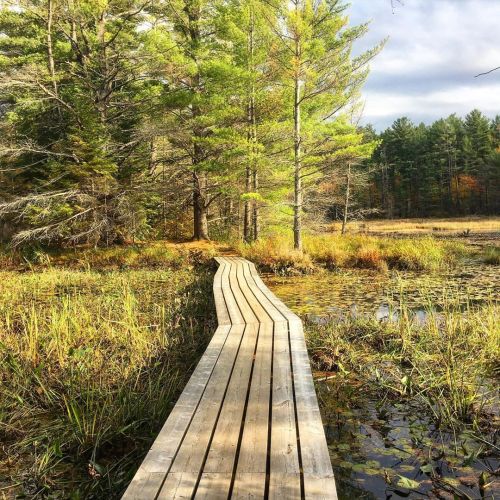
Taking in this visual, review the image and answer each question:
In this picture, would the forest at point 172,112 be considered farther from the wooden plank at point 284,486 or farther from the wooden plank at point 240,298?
the wooden plank at point 284,486

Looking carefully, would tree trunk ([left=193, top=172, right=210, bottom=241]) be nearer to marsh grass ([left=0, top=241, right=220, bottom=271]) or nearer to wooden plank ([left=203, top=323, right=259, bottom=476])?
Result: marsh grass ([left=0, top=241, right=220, bottom=271])

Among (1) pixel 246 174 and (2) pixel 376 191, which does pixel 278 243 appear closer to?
(1) pixel 246 174

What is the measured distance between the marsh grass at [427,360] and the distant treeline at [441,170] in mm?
46185

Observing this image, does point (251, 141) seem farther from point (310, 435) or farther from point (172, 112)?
point (310, 435)

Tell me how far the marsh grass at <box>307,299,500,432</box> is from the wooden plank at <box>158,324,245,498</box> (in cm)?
147

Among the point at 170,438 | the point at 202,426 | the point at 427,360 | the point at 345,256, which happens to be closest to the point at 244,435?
the point at 202,426

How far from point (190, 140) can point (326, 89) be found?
526 cm

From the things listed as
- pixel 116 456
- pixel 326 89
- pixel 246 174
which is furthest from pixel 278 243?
pixel 116 456

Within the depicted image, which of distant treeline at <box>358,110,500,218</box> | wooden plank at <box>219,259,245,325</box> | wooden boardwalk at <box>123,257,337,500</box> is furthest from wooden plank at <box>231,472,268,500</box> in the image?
distant treeline at <box>358,110,500,218</box>

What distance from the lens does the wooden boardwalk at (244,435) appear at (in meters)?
2.07

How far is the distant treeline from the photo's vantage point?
166 ft

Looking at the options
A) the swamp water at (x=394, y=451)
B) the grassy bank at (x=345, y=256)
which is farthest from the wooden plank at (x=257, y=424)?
the grassy bank at (x=345, y=256)

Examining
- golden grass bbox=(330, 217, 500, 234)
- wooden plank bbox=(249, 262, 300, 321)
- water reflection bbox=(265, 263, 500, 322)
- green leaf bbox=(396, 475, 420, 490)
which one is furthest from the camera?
golden grass bbox=(330, 217, 500, 234)

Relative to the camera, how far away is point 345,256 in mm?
13359
